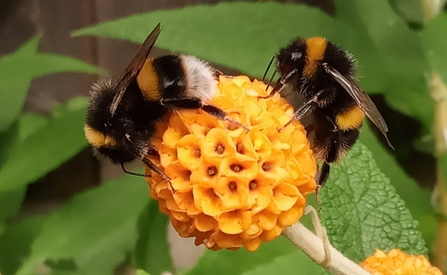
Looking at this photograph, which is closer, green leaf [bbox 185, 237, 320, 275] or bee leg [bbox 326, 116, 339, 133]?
bee leg [bbox 326, 116, 339, 133]

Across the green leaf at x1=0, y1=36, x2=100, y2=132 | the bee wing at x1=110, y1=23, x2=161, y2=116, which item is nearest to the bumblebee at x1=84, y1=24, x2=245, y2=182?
the bee wing at x1=110, y1=23, x2=161, y2=116

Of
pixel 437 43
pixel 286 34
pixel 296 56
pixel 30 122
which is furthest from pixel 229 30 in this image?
pixel 30 122

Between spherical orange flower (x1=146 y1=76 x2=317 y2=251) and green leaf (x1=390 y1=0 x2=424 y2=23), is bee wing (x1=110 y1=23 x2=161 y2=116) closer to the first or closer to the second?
spherical orange flower (x1=146 y1=76 x2=317 y2=251)

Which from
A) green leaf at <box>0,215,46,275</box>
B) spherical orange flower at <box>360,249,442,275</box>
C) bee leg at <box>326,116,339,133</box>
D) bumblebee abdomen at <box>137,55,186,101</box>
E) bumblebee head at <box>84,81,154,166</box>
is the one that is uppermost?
bumblebee abdomen at <box>137,55,186,101</box>

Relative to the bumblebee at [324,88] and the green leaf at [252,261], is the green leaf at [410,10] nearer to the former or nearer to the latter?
the green leaf at [252,261]

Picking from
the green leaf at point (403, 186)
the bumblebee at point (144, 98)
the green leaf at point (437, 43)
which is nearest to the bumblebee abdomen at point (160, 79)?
the bumblebee at point (144, 98)

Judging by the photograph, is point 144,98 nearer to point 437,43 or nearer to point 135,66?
point 135,66

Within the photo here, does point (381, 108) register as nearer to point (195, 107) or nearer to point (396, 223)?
point (396, 223)
